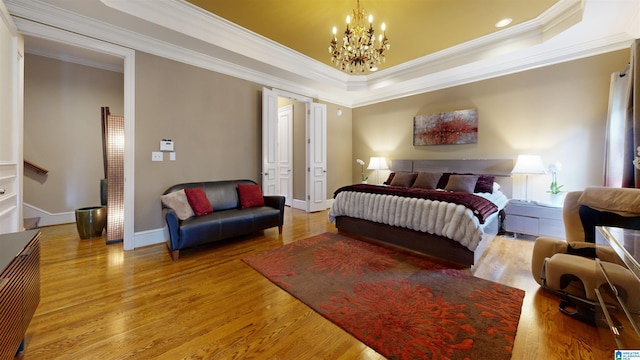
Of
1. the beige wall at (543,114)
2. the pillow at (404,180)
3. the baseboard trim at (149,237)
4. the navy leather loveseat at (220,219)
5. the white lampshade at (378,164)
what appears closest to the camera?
the navy leather loveseat at (220,219)

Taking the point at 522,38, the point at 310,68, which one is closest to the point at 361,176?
the point at 310,68

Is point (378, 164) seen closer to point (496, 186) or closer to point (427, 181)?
point (427, 181)

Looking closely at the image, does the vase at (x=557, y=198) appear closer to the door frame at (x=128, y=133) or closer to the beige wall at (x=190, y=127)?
the beige wall at (x=190, y=127)

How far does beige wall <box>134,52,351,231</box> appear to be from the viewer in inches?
130

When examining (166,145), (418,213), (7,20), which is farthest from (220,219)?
(7,20)

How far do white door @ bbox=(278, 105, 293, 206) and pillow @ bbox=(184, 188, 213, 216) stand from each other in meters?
2.80

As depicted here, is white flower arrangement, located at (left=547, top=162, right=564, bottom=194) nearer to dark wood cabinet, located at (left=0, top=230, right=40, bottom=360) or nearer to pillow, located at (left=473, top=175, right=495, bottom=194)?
pillow, located at (left=473, top=175, right=495, bottom=194)

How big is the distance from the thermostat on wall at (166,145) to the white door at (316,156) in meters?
2.68

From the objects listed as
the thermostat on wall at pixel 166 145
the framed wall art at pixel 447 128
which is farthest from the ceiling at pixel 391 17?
the thermostat on wall at pixel 166 145

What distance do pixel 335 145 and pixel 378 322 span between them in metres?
4.78

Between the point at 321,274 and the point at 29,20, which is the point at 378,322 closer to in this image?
the point at 321,274

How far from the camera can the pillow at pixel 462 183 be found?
3.77 m

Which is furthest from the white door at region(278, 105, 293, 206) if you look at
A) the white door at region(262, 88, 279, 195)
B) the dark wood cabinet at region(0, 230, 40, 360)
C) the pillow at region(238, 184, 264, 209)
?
the dark wood cabinet at region(0, 230, 40, 360)

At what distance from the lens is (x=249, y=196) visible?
3.88 meters
